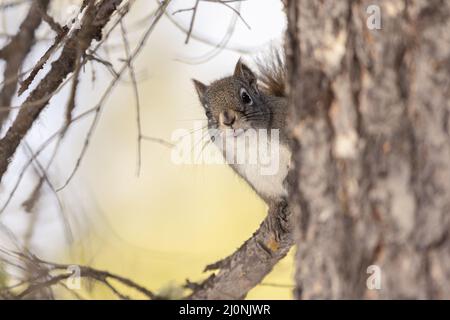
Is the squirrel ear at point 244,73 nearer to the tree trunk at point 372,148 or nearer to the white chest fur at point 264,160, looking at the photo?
the white chest fur at point 264,160

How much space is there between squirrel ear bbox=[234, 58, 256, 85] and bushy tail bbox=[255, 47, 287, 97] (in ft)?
0.34

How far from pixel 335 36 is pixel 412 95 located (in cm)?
12

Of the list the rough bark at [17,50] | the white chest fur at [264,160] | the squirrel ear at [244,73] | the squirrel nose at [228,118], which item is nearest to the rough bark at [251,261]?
the white chest fur at [264,160]

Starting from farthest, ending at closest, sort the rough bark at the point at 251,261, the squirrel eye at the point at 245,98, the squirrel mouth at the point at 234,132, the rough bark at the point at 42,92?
1. the squirrel eye at the point at 245,98
2. the squirrel mouth at the point at 234,132
3. the rough bark at the point at 251,261
4. the rough bark at the point at 42,92

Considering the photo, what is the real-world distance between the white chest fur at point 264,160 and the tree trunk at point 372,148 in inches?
31.6

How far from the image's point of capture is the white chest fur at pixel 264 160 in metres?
1.62

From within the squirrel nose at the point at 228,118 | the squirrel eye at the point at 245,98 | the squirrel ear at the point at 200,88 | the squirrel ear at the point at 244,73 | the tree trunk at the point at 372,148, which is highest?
the squirrel ear at the point at 244,73

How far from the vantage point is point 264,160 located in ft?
5.39

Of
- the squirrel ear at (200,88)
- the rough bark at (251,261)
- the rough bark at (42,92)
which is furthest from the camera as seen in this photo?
the squirrel ear at (200,88)

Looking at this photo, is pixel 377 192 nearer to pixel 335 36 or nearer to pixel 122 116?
pixel 335 36

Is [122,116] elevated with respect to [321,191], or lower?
elevated

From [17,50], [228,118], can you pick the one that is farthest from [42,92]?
[228,118]

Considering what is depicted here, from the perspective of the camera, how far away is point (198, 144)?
1745mm
